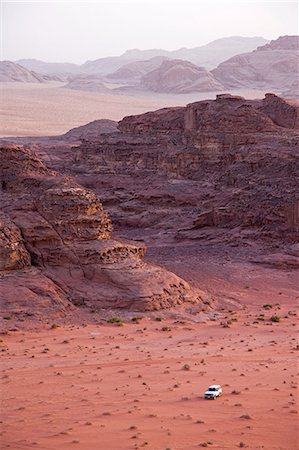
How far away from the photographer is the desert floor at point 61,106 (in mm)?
99500

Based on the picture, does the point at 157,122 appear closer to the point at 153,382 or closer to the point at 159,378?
the point at 159,378

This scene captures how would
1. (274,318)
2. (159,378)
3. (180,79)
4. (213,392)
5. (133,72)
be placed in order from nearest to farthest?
(213,392)
(159,378)
(274,318)
(180,79)
(133,72)

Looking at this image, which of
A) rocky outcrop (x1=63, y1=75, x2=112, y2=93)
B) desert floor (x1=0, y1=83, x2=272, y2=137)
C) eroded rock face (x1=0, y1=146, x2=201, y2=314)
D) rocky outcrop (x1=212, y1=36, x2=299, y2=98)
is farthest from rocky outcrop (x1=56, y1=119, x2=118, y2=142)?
rocky outcrop (x1=63, y1=75, x2=112, y2=93)

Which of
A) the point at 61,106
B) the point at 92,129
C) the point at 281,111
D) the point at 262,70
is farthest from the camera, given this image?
the point at 262,70

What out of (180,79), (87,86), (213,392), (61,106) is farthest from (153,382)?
(87,86)

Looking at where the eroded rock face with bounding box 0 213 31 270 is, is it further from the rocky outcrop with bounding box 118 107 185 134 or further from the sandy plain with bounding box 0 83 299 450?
the rocky outcrop with bounding box 118 107 185 134

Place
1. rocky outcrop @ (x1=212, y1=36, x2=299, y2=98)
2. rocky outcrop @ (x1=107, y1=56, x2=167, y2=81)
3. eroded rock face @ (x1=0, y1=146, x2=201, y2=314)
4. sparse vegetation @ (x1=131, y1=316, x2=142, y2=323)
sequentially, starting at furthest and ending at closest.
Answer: rocky outcrop @ (x1=107, y1=56, x2=167, y2=81), rocky outcrop @ (x1=212, y1=36, x2=299, y2=98), eroded rock face @ (x1=0, y1=146, x2=201, y2=314), sparse vegetation @ (x1=131, y1=316, x2=142, y2=323)

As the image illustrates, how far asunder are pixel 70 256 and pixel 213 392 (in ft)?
28.4

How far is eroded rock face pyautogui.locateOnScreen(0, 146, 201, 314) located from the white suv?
6945mm

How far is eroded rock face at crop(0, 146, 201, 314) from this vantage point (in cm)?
2027

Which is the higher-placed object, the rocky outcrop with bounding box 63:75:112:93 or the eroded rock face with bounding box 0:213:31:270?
the rocky outcrop with bounding box 63:75:112:93

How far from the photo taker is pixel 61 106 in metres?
125

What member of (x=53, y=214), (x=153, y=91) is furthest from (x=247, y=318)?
(x=153, y=91)

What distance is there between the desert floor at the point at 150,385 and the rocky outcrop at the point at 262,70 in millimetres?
121112
